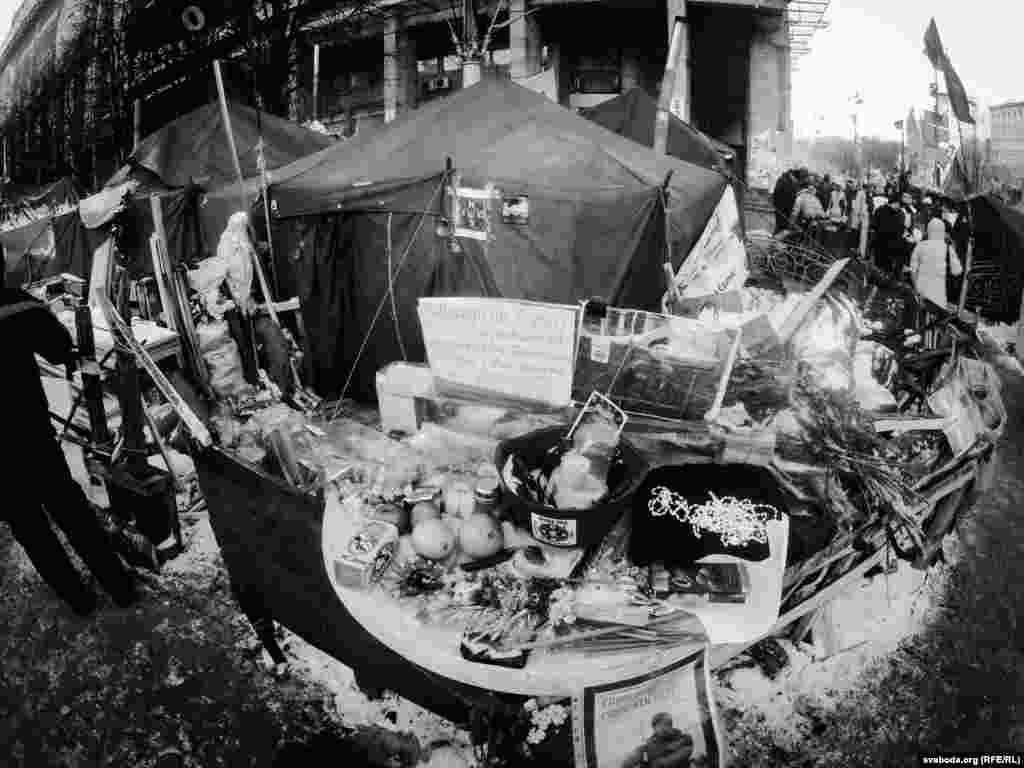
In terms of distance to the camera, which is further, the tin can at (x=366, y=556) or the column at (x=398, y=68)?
A: the column at (x=398, y=68)

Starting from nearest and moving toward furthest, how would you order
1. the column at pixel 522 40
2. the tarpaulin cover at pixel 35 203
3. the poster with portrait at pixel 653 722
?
the poster with portrait at pixel 653 722, the tarpaulin cover at pixel 35 203, the column at pixel 522 40

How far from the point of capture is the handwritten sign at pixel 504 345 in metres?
3.39

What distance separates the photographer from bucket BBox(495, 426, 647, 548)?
254 cm

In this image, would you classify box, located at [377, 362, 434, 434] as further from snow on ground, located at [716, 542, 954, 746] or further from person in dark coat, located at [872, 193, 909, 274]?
person in dark coat, located at [872, 193, 909, 274]

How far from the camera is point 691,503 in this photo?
2664mm

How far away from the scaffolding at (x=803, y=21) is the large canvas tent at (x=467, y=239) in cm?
2247

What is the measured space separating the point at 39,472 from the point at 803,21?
31.6 metres

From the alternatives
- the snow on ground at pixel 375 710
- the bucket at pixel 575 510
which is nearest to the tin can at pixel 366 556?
the bucket at pixel 575 510

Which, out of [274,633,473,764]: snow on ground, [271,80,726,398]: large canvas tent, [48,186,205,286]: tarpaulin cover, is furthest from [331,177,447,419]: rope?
[48,186,205,286]: tarpaulin cover

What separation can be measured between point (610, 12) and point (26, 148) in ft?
85.4

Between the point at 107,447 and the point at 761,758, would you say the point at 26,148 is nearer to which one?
the point at 107,447

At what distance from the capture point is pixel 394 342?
262 inches

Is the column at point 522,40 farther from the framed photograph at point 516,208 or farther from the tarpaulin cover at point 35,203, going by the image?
the framed photograph at point 516,208

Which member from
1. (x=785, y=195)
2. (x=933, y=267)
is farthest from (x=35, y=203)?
(x=933, y=267)
